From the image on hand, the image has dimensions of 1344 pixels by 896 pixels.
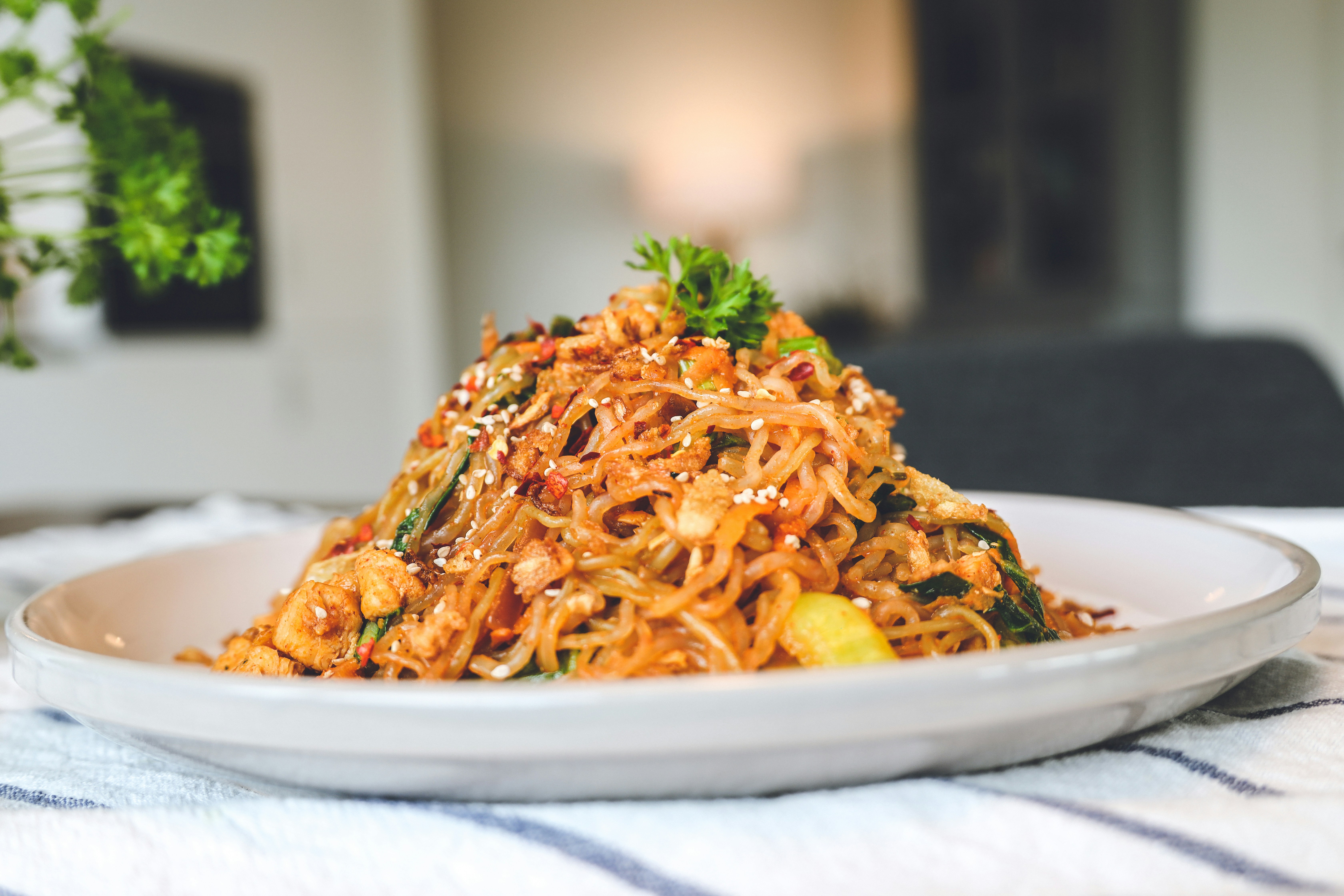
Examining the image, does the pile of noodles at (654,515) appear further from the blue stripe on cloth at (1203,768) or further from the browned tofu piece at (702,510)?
the blue stripe on cloth at (1203,768)

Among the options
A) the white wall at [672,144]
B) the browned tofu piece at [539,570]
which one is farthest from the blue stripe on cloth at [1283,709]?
the white wall at [672,144]

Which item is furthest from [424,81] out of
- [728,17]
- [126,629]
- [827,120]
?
[126,629]

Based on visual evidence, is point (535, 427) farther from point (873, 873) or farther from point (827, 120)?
point (827, 120)

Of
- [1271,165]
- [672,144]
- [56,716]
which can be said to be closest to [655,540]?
[56,716]

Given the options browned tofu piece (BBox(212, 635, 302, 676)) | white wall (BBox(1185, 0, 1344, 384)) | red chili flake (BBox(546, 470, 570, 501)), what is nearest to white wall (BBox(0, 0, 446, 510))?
browned tofu piece (BBox(212, 635, 302, 676))

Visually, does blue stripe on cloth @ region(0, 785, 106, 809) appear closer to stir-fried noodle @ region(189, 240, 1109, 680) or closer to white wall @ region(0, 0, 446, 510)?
stir-fried noodle @ region(189, 240, 1109, 680)

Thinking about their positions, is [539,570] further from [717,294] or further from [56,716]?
[56,716]
